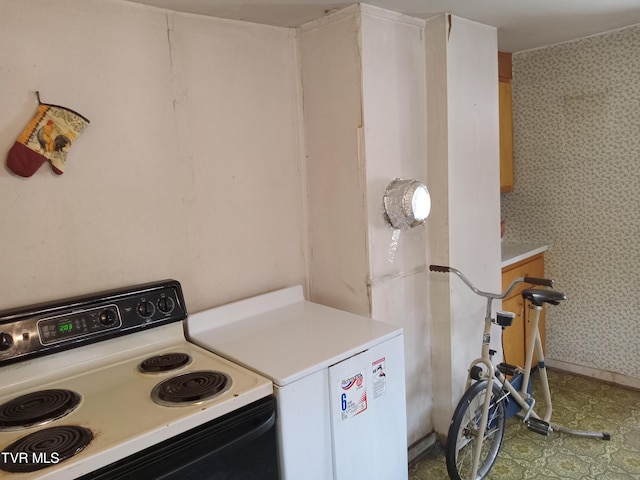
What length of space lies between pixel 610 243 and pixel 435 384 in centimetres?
147

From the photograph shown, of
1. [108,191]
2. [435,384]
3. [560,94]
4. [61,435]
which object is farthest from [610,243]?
[61,435]

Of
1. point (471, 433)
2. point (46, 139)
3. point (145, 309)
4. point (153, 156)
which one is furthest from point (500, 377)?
point (46, 139)

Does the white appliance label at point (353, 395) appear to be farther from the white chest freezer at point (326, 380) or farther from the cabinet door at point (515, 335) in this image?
the cabinet door at point (515, 335)

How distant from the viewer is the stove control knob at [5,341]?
135 cm

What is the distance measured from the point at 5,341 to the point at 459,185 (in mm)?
1892

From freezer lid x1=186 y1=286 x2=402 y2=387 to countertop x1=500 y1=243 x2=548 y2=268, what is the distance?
1.21 metres

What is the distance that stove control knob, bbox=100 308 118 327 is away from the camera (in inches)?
61.1

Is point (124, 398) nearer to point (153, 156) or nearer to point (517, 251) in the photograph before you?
point (153, 156)

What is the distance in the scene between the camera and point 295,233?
2252mm

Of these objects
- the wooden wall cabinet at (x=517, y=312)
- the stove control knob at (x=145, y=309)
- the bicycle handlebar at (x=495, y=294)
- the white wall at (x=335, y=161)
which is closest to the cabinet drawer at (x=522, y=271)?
the wooden wall cabinet at (x=517, y=312)

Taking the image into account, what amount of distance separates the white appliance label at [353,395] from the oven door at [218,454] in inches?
10.3

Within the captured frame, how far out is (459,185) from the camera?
226 centimetres

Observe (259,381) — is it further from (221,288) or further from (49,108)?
(49,108)

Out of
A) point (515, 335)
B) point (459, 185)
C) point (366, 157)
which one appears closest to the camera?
point (366, 157)
